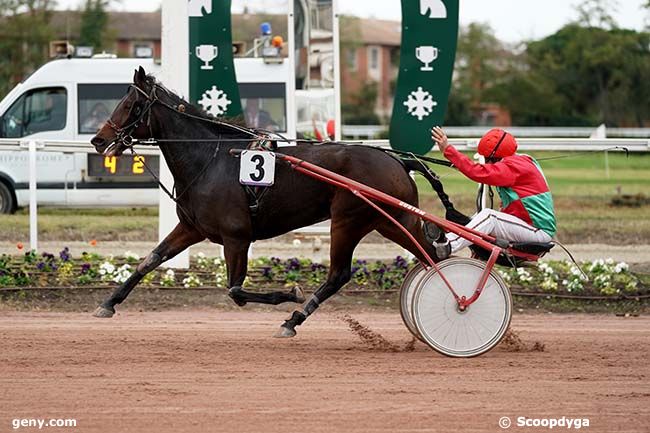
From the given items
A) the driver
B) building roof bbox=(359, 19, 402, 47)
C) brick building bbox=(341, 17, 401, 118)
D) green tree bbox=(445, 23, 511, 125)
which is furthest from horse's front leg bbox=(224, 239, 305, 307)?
building roof bbox=(359, 19, 402, 47)

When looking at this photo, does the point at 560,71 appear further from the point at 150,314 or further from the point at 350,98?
the point at 150,314

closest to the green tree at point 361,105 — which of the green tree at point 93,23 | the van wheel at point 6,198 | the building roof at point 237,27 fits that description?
the building roof at point 237,27

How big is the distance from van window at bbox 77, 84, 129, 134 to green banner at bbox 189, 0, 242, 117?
6.46 m

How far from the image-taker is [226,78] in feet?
36.9

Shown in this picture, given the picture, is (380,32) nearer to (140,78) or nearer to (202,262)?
(202,262)

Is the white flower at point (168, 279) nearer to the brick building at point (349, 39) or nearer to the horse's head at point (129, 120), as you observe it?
the horse's head at point (129, 120)

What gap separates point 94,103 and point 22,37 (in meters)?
19.9

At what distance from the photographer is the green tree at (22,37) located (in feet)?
118

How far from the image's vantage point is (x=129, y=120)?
862cm

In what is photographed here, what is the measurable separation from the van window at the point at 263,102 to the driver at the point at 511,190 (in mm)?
9430

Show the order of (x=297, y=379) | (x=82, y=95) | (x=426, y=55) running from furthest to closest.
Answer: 1. (x=82, y=95)
2. (x=426, y=55)
3. (x=297, y=379)

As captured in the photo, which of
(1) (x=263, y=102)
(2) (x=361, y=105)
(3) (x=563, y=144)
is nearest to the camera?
(3) (x=563, y=144)

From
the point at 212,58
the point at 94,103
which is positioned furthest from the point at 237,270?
the point at 94,103

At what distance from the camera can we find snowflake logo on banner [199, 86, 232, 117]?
36.9ft
